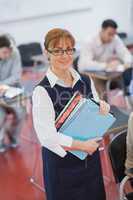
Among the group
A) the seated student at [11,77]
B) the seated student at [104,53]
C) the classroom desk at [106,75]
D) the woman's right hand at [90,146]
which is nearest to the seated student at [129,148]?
the woman's right hand at [90,146]

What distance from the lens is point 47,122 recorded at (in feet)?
6.12

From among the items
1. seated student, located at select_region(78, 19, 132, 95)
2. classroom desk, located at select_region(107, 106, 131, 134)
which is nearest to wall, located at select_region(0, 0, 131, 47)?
seated student, located at select_region(78, 19, 132, 95)

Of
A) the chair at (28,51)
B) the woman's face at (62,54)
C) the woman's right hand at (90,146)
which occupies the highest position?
the woman's face at (62,54)

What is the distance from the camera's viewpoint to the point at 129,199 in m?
2.11

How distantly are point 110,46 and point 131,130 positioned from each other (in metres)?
2.57

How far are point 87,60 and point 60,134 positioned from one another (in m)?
2.50

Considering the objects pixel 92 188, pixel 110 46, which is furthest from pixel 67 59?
pixel 110 46

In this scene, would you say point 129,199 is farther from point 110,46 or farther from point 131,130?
point 110,46

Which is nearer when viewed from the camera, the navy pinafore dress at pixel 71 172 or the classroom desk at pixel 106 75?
the navy pinafore dress at pixel 71 172

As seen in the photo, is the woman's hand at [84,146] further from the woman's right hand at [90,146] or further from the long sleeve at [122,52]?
the long sleeve at [122,52]

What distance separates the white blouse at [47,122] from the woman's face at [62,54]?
3.1 inches

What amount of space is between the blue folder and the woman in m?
0.04

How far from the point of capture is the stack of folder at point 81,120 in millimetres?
1888

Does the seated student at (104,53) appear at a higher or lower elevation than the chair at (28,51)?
Result: higher
